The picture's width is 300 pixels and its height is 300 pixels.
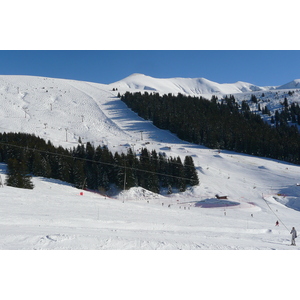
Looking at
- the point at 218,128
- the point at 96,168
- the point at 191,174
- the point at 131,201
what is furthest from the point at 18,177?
the point at 218,128

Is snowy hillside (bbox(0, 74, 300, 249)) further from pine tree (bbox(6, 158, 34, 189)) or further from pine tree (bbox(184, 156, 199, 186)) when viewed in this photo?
pine tree (bbox(184, 156, 199, 186))

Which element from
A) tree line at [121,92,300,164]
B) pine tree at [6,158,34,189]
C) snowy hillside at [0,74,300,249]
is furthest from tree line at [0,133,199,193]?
tree line at [121,92,300,164]

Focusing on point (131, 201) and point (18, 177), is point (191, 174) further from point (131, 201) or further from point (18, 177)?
point (18, 177)

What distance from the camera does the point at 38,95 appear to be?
109438 millimetres

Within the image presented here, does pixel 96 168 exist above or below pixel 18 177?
above

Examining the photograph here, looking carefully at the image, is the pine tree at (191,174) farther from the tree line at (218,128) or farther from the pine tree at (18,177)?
the tree line at (218,128)

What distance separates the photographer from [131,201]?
32.9 meters

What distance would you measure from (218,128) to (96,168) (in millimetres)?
45761

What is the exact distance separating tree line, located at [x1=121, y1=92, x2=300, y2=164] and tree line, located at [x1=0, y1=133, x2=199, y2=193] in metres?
28.2

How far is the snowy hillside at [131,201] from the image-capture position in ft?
39.1

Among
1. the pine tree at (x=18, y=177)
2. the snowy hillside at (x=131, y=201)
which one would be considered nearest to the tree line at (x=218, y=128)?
the snowy hillside at (x=131, y=201)

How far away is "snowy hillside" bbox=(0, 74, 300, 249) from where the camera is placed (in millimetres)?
11914

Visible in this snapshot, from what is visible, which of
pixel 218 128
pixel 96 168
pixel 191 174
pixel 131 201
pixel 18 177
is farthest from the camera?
pixel 218 128

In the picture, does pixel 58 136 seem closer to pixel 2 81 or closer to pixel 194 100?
pixel 194 100
